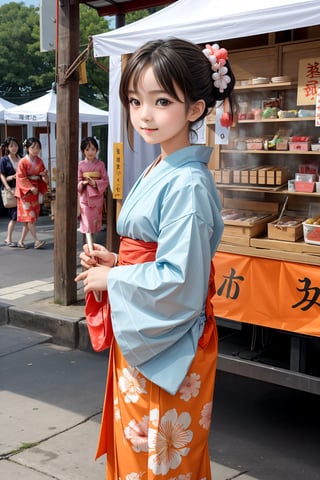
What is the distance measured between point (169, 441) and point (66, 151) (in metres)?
4.03

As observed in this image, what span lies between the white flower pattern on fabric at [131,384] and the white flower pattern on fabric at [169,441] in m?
0.13

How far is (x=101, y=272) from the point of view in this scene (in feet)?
7.00

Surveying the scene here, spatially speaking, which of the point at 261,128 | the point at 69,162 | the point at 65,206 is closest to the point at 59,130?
the point at 69,162

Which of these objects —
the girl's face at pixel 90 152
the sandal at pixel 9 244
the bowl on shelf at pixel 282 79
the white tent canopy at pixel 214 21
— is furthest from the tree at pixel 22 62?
the bowl on shelf at pixel 282 79

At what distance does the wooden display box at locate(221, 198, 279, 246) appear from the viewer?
13.9 ft

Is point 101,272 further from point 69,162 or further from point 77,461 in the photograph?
point 69,162

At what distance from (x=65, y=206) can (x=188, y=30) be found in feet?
8.03

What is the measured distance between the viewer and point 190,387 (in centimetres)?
215

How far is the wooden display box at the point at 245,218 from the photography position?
13.9ft

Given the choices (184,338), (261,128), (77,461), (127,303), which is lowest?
(77,461)

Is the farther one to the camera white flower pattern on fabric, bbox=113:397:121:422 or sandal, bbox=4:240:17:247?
sandal, bbox=4:240:17:247

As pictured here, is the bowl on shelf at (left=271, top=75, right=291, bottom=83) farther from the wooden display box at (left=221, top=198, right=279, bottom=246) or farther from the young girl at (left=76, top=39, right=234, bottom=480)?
the young girl at (left=76, top=39, right=234, bottom=480)

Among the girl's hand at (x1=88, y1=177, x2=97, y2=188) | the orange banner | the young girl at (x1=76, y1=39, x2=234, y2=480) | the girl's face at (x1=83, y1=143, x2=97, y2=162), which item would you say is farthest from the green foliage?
the young girl at (x1=76, y1=39, x2=234, y2=480)

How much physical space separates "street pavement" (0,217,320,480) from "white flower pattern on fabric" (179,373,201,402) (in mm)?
1324
